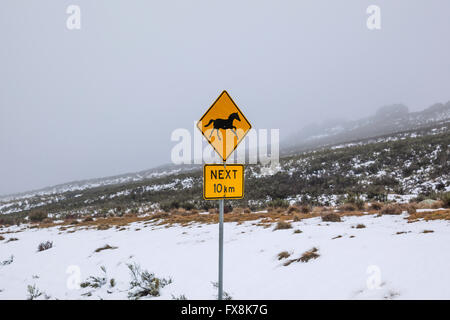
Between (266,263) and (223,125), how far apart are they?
3251mm

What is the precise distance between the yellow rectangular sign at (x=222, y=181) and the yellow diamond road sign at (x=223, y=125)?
0.22 m

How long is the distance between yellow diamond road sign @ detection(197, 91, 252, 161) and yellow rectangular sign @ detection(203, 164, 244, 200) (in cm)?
22

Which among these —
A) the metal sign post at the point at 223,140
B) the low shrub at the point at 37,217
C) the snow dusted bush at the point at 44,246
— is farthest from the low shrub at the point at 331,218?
the low shrub at the point at 37,217

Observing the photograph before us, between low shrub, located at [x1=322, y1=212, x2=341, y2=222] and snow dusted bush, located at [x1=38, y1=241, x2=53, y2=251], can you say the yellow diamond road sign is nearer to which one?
low shrub, located at [x1=322, y1=212, x2=341, y2=222]

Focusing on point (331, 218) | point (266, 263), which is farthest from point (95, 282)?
point (331, 218)

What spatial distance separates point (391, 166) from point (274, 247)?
64.7 feet

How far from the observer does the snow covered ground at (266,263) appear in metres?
3.86

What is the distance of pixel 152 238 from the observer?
9688mm

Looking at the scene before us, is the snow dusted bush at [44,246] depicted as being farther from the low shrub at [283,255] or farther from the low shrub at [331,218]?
the low shrub at [331,218]

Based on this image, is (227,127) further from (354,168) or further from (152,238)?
(354,168)

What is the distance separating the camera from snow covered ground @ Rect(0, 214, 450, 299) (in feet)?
12.7

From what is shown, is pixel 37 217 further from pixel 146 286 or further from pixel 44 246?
pixel 146 286
